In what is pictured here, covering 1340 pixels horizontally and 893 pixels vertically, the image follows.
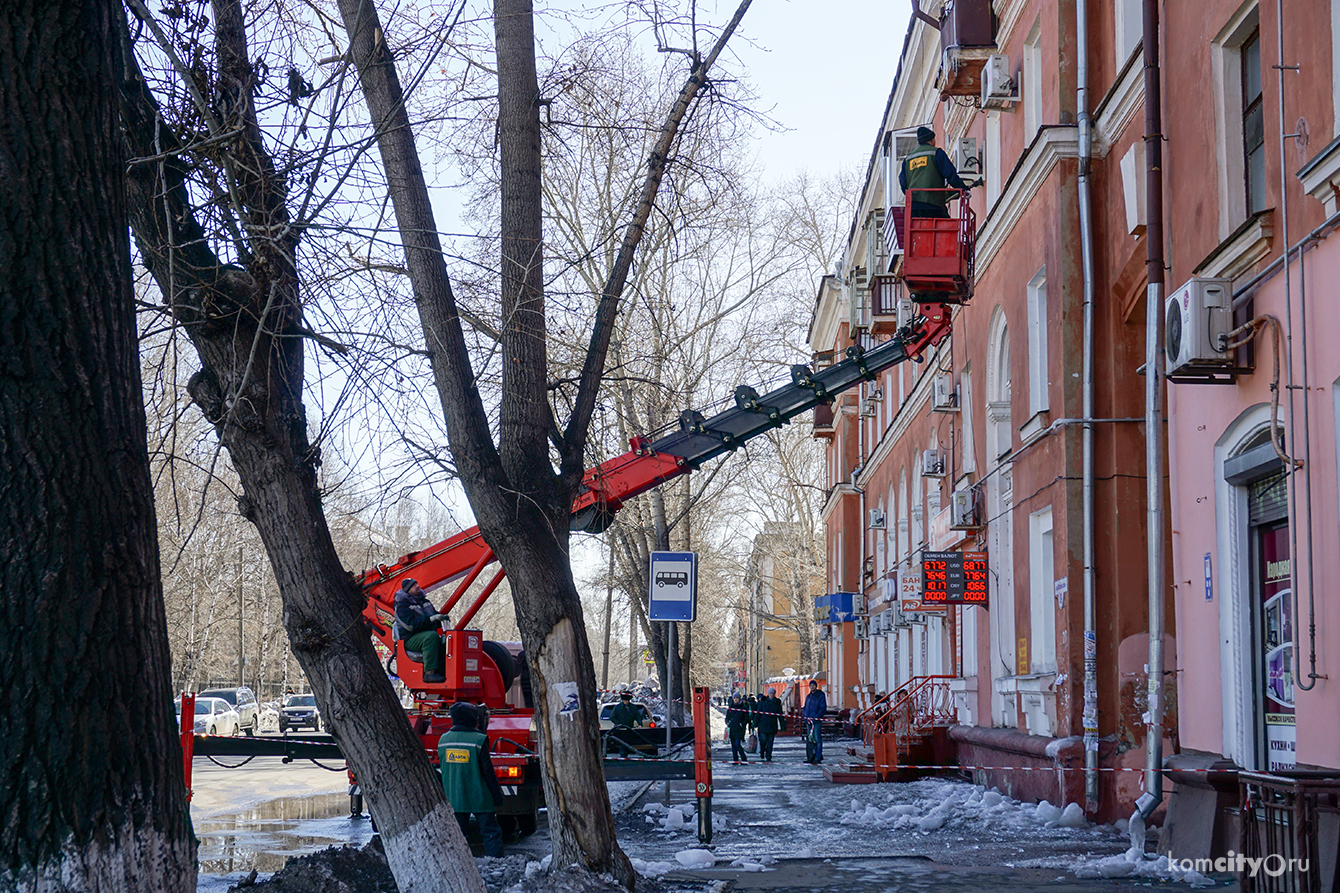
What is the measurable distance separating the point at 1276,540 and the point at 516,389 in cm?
584

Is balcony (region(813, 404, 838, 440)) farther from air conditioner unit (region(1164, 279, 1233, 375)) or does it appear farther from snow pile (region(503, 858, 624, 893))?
snow pile (region(503, 858, 624, 893))

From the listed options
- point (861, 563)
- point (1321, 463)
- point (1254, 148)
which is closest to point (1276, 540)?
point (1321, 463)

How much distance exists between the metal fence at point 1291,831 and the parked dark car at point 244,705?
3762 centimetres

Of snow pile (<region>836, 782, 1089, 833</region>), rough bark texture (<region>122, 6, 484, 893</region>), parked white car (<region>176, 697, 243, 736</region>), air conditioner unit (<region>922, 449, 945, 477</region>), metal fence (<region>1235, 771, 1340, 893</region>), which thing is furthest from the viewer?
parked white car (<region>176, 697, 243, 736</region>)

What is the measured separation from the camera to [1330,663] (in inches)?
321

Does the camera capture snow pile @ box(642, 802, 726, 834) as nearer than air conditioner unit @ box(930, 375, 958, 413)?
Yes

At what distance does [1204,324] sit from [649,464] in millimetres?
6662

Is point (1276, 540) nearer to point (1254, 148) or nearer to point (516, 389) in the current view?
point (1254, 148)

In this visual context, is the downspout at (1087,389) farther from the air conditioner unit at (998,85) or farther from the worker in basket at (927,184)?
the air conditioner unit at (998,85)

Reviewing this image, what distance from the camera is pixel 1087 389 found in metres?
14.0

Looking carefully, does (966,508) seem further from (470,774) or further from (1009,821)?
(470,774)

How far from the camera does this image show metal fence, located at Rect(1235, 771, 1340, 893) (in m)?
6.43

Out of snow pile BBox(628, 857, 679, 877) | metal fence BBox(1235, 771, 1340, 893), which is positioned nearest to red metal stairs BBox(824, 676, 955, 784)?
snow pile BBox(628, 857, 679, 877)

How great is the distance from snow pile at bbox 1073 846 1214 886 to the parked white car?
29515 mm
